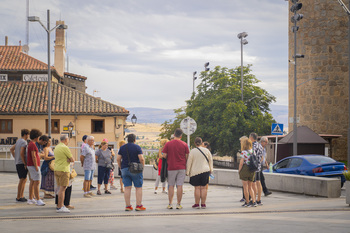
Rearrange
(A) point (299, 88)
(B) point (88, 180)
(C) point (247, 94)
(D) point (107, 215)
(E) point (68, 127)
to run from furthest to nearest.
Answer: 1. (C) point (247, 94)
2. (A) point (299, 88)
3. (E) point (68, 127)
4. (B) point (88, 180)
5. (D) point (107, 215)

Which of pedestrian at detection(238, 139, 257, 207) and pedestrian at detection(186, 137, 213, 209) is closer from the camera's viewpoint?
pedestrian at detection(186, 137, 213, 209)

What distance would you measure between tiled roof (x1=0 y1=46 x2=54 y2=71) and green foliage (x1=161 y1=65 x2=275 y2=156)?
57.8 feet

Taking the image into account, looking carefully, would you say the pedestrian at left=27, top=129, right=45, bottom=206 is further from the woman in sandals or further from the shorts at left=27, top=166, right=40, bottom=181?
the woman in sandals

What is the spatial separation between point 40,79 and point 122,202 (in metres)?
40.3

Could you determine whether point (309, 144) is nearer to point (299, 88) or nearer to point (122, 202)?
point (299, 88)

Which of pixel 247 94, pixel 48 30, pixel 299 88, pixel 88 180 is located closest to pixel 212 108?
pixel 247 94

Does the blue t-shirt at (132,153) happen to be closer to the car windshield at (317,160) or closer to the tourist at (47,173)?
the tourist at (47,173)

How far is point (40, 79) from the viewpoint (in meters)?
51.8

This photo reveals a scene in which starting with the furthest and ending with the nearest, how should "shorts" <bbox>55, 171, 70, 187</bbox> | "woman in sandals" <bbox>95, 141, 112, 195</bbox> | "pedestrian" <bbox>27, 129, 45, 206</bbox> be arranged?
1. "woman in sandals" <bbox>95, 141, 112, 195</bbox>
2. "pedestrian" <bbox>27, 129, 45, 206</bbox>
3. "shorts" <bbox>55, 171, 70, 187</bbox>

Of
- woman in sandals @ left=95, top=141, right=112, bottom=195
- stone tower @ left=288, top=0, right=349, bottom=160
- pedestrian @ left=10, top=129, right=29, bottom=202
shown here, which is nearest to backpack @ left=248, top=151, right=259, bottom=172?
woman in sandals @ left=95, top=141, right=112, bottom=195

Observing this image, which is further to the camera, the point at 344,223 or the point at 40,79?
the point at 40,79

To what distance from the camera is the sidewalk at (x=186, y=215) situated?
9.33m

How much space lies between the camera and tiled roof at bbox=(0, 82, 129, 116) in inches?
1844

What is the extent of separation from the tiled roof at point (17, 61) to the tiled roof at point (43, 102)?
223 centimetres
